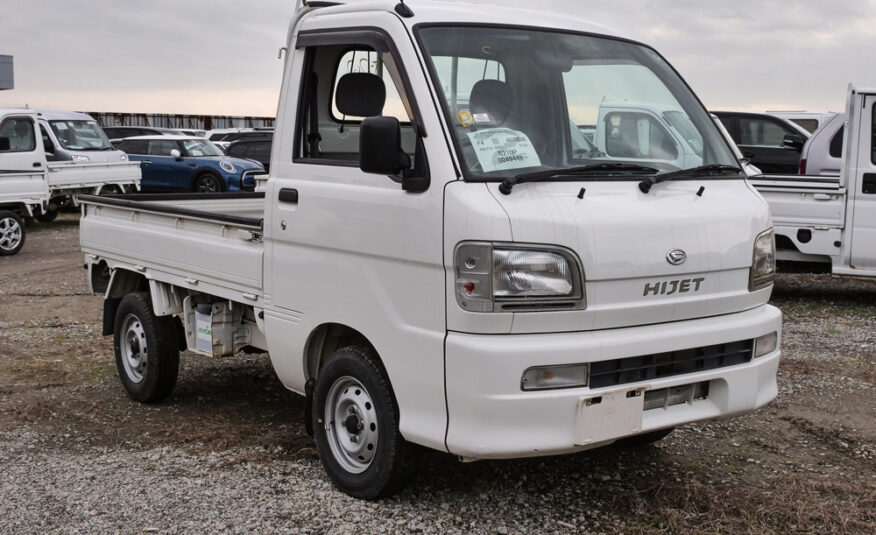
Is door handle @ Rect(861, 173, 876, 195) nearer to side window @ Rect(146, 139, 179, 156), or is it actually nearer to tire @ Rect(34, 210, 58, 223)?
tire @ Rect(34, 210, 58, 223)

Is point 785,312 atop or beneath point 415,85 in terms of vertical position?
beneath

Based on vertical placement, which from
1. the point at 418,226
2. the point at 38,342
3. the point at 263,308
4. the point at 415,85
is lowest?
the point at 38,342

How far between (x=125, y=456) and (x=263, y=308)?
1.21 m

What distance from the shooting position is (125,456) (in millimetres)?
5566

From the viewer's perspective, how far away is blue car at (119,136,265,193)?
22141 millimetres

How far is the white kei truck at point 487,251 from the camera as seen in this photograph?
3975 millimetres

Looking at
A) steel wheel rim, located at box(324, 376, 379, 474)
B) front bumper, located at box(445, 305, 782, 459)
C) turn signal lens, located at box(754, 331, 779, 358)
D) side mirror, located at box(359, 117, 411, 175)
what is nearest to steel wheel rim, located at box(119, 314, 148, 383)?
steel wheel rim, located at box(324, 376, 379, 474)

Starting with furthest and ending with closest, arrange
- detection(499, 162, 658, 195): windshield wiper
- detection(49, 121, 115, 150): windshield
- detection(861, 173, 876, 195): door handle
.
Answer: detection(49, 121, 115, 150): windshield → detection(861, 173, 876, 195): door handle → detection(499, 162, 658, 195): windshield wiper

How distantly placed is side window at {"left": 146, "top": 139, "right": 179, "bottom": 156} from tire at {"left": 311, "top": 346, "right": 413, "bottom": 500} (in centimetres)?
1911

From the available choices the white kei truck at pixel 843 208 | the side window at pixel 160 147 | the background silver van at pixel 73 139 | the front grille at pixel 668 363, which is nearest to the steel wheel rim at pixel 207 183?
the side window at pixel 160 147

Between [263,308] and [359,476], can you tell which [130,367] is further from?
[359,476]

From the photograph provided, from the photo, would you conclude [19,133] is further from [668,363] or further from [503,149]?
[668,363]

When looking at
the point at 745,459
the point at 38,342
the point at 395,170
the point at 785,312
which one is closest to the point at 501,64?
the point at 395,170

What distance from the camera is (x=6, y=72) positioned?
36781 mm
